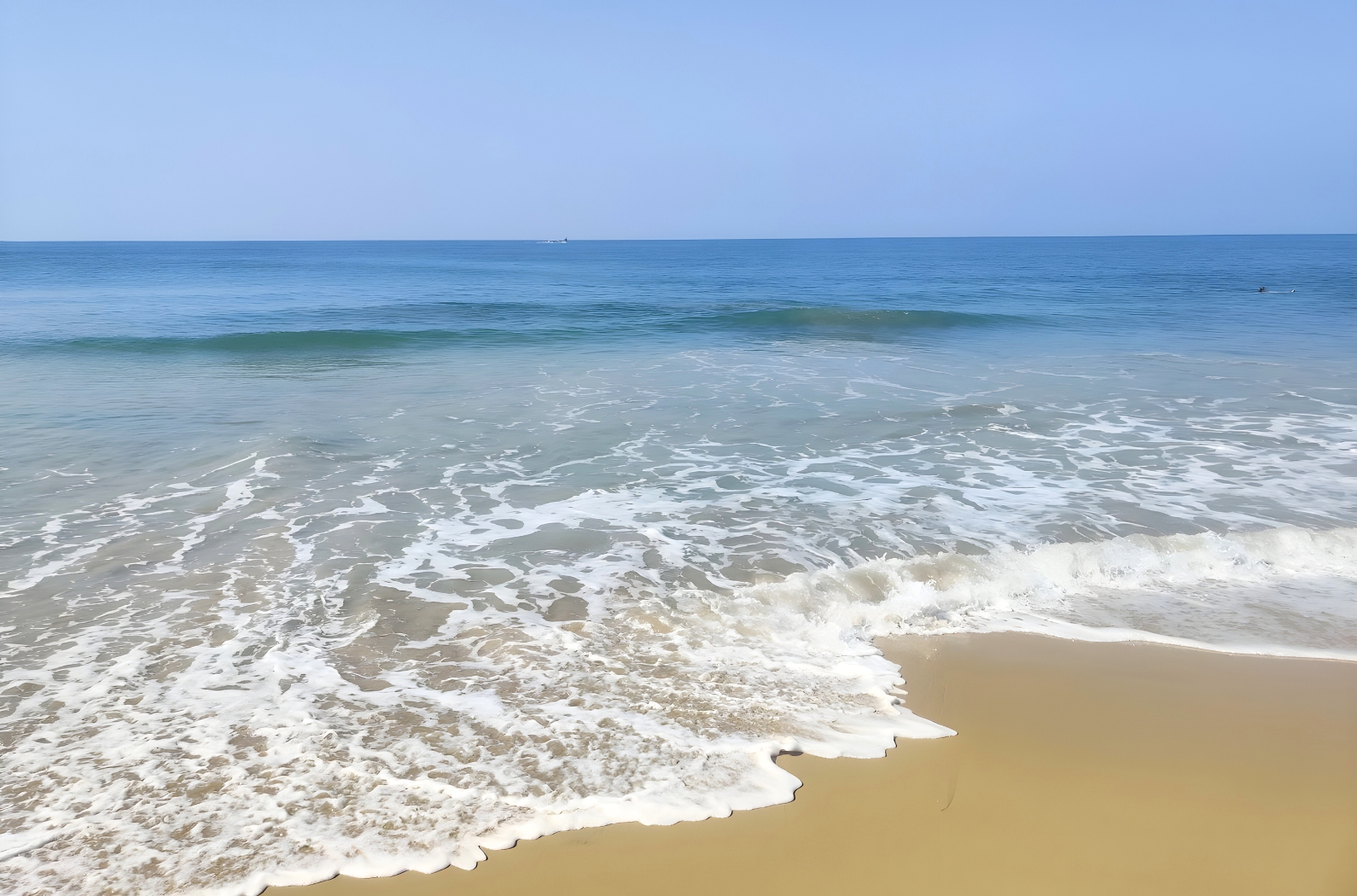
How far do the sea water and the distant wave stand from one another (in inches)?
109

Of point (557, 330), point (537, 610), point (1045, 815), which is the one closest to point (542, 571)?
point (537, 610)

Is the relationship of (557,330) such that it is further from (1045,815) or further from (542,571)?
(1045,815)

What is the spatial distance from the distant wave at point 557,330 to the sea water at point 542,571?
2.76 m

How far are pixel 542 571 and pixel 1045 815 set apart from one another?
3.98 metres

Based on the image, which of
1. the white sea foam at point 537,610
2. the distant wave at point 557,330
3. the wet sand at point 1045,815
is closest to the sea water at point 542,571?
the white sea foam at point 537,610

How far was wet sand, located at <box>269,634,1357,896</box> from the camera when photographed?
10.5ft

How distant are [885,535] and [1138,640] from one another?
7.34 ft

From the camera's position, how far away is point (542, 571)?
646 cm

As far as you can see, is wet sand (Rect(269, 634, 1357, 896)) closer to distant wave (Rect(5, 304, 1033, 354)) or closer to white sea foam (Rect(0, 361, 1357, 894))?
white sea foam (Rect(0, 361, 1357, 894))

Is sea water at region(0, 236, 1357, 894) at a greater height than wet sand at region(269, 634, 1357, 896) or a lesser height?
greater

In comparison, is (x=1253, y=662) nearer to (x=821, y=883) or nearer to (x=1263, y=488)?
(x=821, y=883)

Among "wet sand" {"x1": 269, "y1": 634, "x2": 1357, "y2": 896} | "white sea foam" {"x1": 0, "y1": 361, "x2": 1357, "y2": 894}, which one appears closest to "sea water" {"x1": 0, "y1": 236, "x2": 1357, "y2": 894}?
"white sea foam" {"x1": 0, "y1": 361, "x2": 1357, "y2": 894}

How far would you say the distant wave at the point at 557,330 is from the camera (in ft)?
63.5

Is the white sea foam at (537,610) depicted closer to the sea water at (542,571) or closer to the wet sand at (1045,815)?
the sea water at (542,571)
